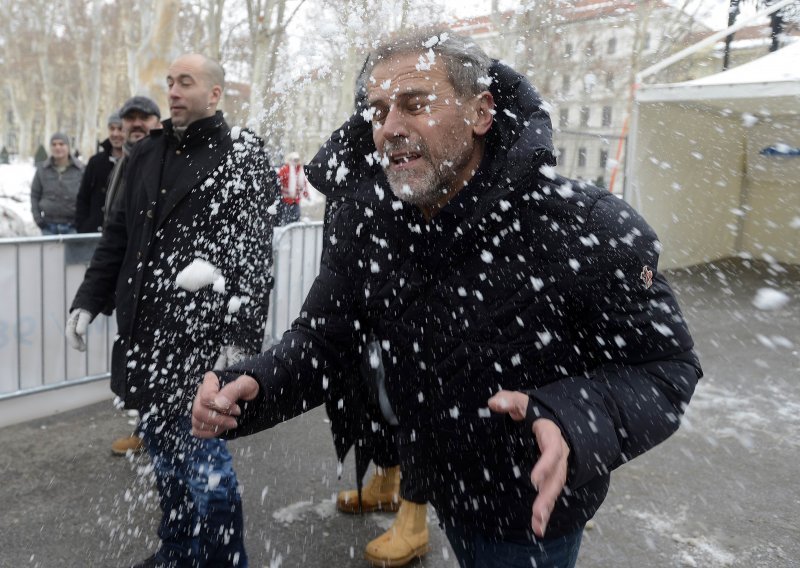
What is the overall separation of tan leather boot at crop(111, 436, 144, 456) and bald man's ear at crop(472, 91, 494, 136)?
143 inches

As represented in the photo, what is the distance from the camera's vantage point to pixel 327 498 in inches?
160

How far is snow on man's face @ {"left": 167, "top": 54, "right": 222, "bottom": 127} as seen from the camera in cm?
331

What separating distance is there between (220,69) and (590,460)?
2.88m

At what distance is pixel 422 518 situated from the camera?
11.2 feet

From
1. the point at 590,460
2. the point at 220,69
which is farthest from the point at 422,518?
the point at 220,69

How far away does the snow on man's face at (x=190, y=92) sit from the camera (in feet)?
10.9

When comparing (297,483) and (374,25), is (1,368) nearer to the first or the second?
(297,483)

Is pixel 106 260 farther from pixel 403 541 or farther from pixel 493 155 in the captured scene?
pixel 493 155

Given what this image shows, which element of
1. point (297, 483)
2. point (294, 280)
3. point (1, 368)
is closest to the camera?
point (297, 483)

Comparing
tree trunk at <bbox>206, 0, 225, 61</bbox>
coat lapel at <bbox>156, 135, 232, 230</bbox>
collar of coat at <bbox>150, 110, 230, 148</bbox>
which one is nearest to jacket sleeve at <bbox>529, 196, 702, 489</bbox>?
coat lapel at <bbox>156, 135, 232, 230</bbox>

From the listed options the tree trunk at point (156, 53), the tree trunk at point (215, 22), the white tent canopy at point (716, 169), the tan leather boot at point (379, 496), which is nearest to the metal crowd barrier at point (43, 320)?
the tan leather boot at point (379, 496)

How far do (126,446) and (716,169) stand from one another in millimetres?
12115

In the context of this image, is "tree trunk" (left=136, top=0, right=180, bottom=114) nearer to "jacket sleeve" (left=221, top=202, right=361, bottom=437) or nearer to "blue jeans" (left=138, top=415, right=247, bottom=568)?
"blue jeans" (left=138, top=415, right=247, bottom=568)

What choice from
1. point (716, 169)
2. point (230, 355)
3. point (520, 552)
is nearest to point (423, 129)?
point (520, 552)
